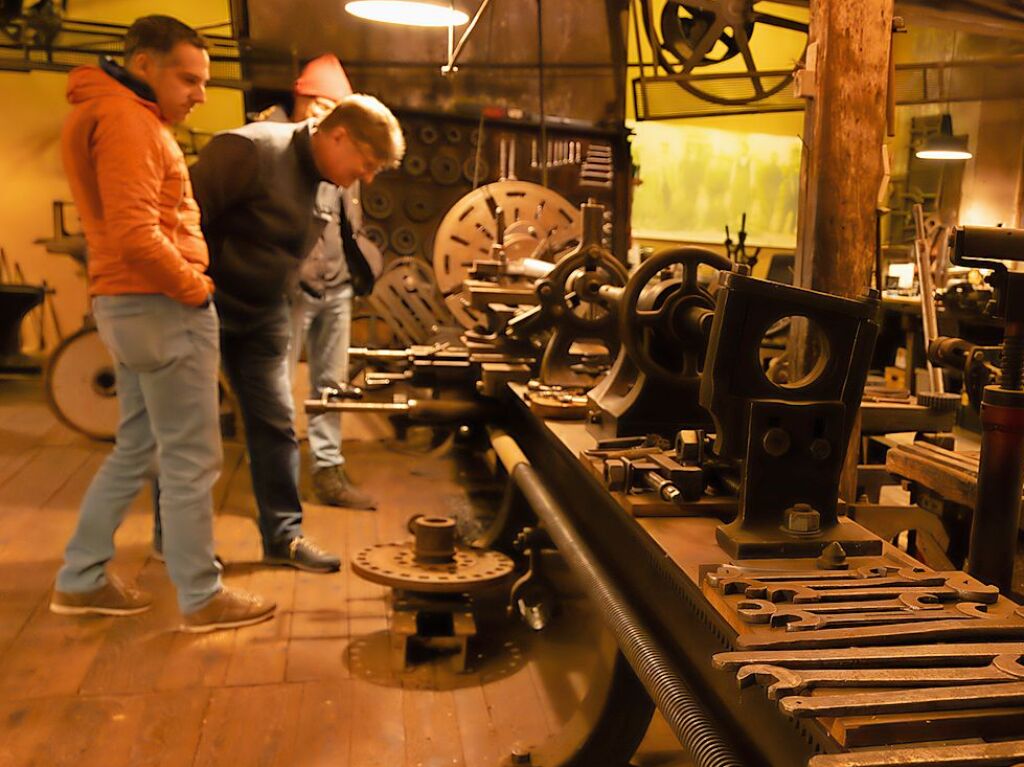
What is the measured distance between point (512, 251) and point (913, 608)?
338 centimetres

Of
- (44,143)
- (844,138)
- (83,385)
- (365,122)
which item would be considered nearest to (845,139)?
(844,138)

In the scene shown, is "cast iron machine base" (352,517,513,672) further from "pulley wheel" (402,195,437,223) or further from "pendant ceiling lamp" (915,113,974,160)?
"pendant ceiling lamp" (915,113,974,160)

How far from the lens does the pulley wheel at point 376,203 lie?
20.7ft

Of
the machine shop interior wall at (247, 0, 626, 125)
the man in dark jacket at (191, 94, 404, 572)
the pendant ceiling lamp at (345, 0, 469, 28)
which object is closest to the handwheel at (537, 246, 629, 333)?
the man in dark jacket at (191, 94, 404, 572)

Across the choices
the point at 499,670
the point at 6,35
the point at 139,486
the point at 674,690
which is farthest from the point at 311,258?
the point at 6,35

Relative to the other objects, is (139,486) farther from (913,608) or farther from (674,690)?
(913,608)

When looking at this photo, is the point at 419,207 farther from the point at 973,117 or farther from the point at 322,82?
the point at 973,117

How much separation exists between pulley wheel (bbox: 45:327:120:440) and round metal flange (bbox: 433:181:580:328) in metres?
1.69

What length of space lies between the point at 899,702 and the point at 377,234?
5720mm

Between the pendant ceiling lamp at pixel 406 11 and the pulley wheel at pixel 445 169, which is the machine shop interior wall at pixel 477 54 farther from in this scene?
the pendant ceiling lamp at pixel 406 11

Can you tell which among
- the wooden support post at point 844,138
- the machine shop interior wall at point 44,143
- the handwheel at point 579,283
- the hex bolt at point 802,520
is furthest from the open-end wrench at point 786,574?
the machine shop interior wall at point 44,143

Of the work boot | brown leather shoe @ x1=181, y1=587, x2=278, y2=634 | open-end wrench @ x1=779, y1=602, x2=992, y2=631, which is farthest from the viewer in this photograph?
the work boot

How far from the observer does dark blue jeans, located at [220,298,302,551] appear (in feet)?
9.88

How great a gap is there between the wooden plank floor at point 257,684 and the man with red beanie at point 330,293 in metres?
0.63
